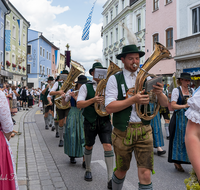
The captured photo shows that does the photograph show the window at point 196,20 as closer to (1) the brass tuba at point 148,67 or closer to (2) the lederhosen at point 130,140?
(1) the brass tuba at point 148,67

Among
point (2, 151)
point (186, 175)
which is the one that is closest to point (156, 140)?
point (186, 175)

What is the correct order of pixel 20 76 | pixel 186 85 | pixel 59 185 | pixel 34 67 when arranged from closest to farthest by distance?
pixel 59 185
pixel 186 85
pixel 20 76
pixel 34 67

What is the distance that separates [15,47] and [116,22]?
590 inches

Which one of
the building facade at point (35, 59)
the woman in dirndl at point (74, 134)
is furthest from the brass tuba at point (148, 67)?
the building facade at point (35, 59)

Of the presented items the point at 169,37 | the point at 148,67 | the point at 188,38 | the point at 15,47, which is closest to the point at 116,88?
the point at 148,67

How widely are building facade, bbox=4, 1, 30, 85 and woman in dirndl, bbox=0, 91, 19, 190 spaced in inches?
1125

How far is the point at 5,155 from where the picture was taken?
258 centimetres

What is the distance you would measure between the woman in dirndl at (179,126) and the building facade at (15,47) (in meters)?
27.5

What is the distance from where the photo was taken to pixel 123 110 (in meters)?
2.79

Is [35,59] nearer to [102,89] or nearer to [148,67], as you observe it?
[102,89]

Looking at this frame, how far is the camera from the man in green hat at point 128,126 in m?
2.68

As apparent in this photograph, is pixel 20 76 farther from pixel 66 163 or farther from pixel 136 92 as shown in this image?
pixel 136 92

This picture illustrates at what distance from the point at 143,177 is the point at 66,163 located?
285cm

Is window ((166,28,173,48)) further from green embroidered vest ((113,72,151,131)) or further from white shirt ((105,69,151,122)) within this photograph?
green embroidered vest ((113,72,151,131))
